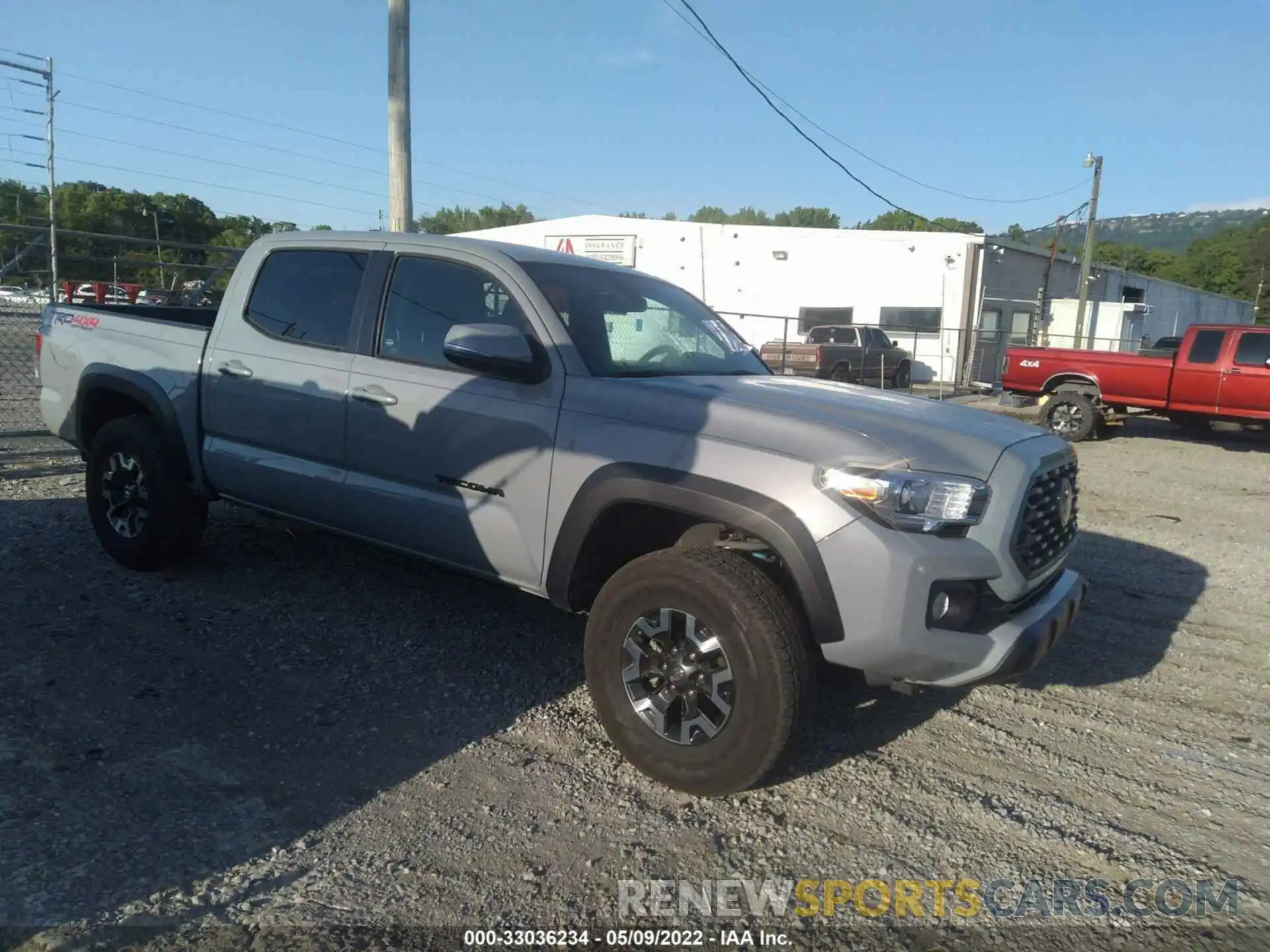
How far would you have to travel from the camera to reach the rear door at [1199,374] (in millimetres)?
14234

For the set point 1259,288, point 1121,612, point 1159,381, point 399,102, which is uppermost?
point 1259,288

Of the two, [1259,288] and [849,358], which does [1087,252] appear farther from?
[1259,288]

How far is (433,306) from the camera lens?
4336 millimetres

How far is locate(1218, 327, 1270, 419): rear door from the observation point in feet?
45.6

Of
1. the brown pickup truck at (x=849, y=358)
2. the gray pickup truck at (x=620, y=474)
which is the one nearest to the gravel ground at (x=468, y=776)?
the gray pickup truck at (x=620, y=474)

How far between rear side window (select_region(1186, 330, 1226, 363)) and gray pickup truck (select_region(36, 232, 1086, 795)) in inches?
484

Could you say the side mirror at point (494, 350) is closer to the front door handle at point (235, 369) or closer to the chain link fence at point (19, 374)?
the front door handle at point (235, 369)

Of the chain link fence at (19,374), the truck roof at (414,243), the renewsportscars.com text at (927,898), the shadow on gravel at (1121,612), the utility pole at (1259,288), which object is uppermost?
the utility pole at (1259,288)

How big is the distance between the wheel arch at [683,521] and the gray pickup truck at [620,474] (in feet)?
0.03

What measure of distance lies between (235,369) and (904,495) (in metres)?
3.54

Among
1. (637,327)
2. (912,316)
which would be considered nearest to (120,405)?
(637,327)

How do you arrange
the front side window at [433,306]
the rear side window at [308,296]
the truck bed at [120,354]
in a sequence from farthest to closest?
the truck bed at [120,354] < the rear side window at [308,296] < the front side window at [433,306]

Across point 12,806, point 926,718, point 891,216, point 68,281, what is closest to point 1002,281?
point 68,281

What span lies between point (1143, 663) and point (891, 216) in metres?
83.9
